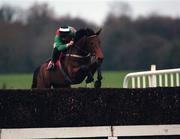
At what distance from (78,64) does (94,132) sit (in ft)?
14.5

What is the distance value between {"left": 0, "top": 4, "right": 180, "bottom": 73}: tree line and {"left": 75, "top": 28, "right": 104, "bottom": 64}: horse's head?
9032mm

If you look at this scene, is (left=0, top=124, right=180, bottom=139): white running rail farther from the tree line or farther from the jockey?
the tree line

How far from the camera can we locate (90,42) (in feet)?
30.4

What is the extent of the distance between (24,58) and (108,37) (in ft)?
10.2

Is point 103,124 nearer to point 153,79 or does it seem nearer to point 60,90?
point 60,90

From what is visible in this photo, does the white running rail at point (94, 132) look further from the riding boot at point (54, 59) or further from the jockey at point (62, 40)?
the riding boot at point (54, 59)

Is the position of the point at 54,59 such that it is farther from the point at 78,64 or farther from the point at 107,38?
the point at 107,38

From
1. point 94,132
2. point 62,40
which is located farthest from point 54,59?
point 94,132

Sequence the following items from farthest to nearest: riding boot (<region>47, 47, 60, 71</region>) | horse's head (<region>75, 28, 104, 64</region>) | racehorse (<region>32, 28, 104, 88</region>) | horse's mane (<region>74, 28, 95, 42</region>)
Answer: riding boot (<region>47, 47, 60, 71</region>)
horse's mane (<region>74, 28, 95, 42</region>)
racehorse (<region>32, 28, 104, 88</region>)
horse's head (<region>75, 28, 104, 64</region>)

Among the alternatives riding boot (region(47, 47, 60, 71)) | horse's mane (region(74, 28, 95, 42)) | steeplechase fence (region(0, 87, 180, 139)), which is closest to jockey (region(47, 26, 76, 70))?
riding boot (region(47, 47, 60, 71))

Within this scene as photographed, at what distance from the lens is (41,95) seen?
5484 millimetres

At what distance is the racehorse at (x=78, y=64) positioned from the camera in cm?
921

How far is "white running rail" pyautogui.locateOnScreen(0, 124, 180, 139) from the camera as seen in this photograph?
5098 mm

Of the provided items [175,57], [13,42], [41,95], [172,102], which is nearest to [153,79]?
[172,102]
